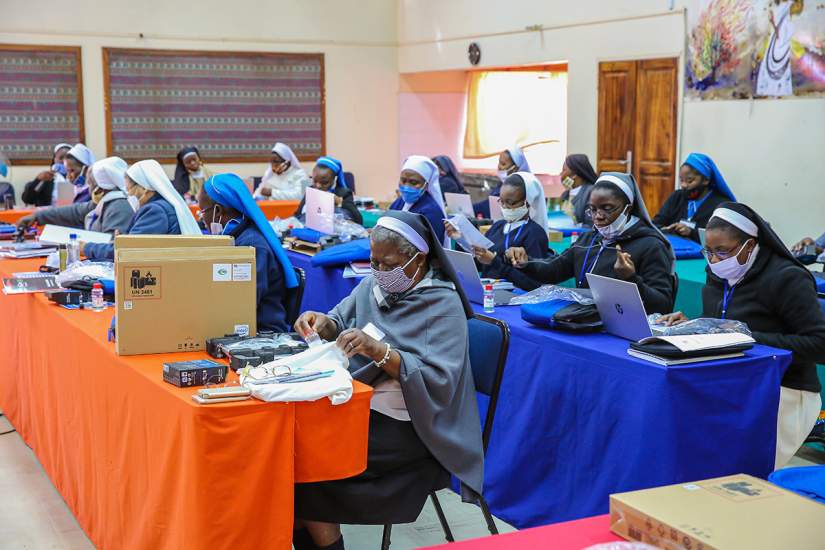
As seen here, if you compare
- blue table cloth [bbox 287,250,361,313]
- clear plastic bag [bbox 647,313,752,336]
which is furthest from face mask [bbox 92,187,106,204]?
clear plastic bag [bbox 647,313,752,336]

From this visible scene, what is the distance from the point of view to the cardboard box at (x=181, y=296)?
10.00 ft

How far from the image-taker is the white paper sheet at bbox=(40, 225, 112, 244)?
536 cm

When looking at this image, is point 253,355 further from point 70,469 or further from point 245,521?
point 70,469

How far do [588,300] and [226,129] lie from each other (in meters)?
9.84

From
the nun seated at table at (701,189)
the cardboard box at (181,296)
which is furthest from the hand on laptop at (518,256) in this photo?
the nun seated at table at (701,189)

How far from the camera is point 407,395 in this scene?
2.89 metres

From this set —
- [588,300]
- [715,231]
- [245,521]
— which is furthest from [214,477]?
[715,231]

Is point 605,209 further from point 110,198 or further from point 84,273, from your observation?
point 110,198

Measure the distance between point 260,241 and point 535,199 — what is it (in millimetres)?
1902

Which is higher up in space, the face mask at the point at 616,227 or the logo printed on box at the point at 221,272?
the face mask at the point at 616,227

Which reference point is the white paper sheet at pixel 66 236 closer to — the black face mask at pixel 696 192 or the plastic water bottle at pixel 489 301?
the plastic water bottle at pixel 489 301

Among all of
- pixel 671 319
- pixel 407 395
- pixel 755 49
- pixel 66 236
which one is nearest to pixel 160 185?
pixel 66 236

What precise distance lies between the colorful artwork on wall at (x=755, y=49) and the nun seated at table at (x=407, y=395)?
18.7ft

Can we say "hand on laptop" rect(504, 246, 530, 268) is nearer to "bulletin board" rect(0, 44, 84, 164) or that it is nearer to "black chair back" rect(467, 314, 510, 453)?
"black chair back" rect(467, 314, 510, 453)
